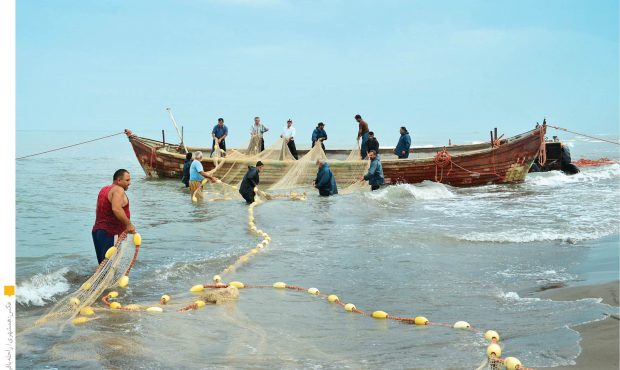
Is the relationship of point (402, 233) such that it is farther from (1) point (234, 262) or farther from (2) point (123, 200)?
(2) point (123, 200)

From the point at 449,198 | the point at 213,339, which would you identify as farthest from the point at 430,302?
the point at 449,198

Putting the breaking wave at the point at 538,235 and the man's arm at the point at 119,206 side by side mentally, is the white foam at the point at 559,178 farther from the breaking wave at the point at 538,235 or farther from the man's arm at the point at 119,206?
the man's arm at the point at 119,206

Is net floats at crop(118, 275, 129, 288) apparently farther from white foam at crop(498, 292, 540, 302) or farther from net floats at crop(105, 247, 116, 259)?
white foam at crop(498, 292, 540, 302)

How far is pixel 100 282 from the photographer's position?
6.06 metres

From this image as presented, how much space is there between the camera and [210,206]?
14.5m

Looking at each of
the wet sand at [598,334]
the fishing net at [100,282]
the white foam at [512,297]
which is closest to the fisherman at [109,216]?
the fishing net at [100,282]

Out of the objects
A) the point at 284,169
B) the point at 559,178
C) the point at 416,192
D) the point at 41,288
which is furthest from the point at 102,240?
the point at 559,178

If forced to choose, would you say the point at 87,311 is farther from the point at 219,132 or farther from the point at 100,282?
the point at 219,132

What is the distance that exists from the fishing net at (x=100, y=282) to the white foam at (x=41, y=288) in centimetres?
76

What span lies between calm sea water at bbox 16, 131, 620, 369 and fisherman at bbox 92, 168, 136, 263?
0.61 meters

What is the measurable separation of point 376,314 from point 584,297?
2051 mm

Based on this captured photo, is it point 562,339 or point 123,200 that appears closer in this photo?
point 562,339

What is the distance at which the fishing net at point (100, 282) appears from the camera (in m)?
5.48

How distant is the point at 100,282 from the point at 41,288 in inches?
57.9
